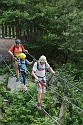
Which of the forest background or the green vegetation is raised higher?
the forest background

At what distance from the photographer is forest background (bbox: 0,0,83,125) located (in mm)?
11555

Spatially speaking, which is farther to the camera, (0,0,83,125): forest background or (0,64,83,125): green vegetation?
(0,0,83,125): forest background

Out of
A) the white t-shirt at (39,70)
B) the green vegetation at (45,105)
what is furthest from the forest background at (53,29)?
the white t-shirt at (39,70)

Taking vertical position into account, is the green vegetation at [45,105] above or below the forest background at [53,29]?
below

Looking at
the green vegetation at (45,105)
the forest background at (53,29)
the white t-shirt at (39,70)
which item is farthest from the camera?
the forest background at (53,29)

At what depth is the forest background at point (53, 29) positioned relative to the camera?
1155cm

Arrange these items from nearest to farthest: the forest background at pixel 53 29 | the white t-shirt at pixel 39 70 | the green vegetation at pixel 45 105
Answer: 1. the white t-shirt at pixel 39 70
2. the green vegetation at pixel 45 105
3. the forest background at pixel 53 29

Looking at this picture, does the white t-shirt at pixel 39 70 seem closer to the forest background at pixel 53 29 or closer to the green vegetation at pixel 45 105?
the green vegetation at pixel 45 105

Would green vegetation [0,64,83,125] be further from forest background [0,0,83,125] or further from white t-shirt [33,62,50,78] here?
white t-shirt [33,62,50,78]

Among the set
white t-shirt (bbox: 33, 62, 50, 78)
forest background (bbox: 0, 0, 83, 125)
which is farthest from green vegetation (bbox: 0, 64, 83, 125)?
white t-shirt (bbox: 33, 62, 50, 78)

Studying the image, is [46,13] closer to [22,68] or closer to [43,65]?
[22,68]

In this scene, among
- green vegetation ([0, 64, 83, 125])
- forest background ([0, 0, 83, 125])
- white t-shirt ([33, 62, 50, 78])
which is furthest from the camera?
forest background ([0, 0, 83, 125])

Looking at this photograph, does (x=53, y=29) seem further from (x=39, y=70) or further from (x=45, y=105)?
(x=39, y=70)

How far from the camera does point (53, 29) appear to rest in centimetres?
1244
